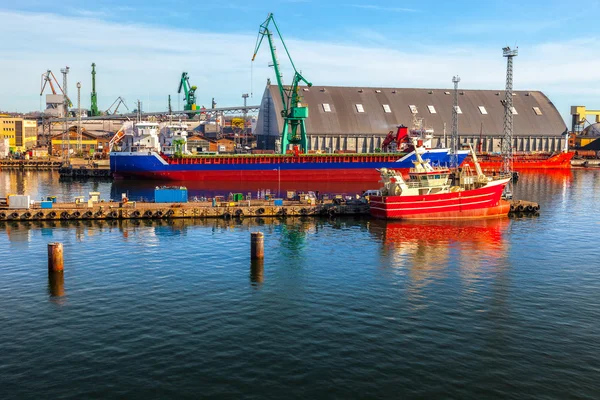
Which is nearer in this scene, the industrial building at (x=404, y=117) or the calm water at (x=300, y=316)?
the calm water at (x=300, y=316)

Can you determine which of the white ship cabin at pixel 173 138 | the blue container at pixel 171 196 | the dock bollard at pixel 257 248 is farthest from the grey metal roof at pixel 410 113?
the dock bollard at pixel 257 248

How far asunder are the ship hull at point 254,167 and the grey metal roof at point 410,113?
3005cm

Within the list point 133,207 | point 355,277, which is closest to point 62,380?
point 355,277

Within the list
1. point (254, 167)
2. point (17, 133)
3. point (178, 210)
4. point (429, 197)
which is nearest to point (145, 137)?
point (254, 167)

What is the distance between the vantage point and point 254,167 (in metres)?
109

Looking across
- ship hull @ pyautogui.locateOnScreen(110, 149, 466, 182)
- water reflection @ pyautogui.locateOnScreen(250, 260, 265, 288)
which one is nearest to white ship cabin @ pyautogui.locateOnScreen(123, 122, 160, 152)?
ship hull @ pyautogui.locateOnScreen(110, 149, 466, 182)

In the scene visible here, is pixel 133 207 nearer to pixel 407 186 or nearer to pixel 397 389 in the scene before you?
pixel 407 186

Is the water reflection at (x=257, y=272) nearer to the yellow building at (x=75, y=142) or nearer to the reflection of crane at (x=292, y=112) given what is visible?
the reflection of crane at (x=292, y=112)

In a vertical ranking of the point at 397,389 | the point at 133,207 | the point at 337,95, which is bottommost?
the point at 397,389

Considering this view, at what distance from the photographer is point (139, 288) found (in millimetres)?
35688

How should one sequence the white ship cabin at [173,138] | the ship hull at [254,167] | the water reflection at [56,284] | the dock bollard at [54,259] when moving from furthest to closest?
the white ship cabin at [173,138] → the ship hull at [254,167] → the dock bollard at [54,259] → the water reflection at [56,284]

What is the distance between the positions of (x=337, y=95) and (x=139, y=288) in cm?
12186

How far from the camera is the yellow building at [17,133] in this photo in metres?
178

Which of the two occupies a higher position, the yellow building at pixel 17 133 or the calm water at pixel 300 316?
the yellow building at pixel 17 133
